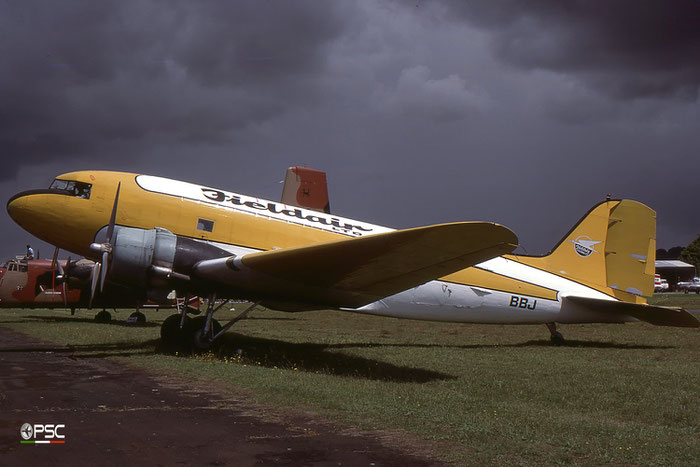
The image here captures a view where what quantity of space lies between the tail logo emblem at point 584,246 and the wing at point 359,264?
23.4ft

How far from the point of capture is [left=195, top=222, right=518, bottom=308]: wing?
851 cm

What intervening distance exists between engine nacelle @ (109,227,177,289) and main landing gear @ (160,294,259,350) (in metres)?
1.43

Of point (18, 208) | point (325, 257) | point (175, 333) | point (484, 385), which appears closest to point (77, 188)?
point (18, 208)

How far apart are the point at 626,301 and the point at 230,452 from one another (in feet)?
45.5

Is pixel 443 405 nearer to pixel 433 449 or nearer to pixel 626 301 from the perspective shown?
pixel 433 449

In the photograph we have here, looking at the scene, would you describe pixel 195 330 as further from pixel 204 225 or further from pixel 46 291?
pixel 46 291

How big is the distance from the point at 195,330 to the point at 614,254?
11649 mm

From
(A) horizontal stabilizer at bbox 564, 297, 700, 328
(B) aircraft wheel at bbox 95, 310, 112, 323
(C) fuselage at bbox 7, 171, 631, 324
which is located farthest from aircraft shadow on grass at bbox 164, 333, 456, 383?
(B) aircraft wheel at bbox 95, 310, 112, 323

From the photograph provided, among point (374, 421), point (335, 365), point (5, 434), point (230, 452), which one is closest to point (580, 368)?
point (335, 365)

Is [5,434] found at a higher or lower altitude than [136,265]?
lower

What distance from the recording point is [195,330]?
42.9ft

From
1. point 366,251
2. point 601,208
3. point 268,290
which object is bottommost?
point 268,290

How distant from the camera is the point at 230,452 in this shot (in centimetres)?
493

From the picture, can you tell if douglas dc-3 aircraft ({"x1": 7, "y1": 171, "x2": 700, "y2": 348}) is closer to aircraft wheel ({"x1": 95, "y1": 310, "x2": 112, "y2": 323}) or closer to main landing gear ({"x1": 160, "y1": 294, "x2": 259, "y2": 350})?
main landing gear ({"x1": 160, "y1": 294, "x2": 259, "y2": 350})
